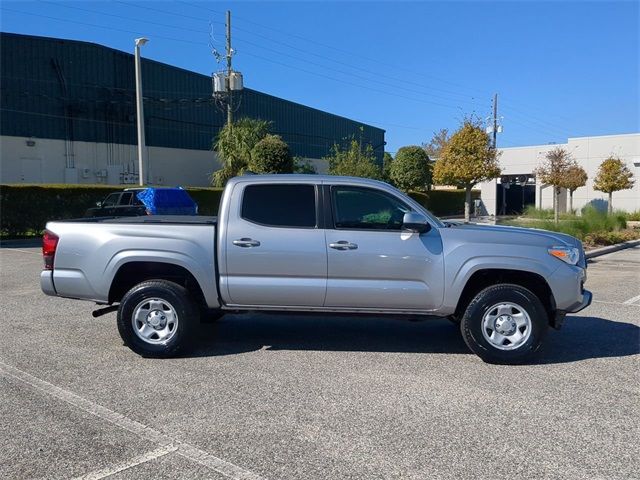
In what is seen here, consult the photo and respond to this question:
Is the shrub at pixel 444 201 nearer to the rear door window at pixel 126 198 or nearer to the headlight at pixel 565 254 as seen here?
the rear door window at pixel 126 198

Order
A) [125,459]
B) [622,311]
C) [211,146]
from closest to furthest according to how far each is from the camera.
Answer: [125,459] → [622,311] → [211,146]

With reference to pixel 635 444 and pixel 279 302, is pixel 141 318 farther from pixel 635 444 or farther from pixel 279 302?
pixel 635 444

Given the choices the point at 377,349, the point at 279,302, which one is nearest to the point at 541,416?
the point at 377,349

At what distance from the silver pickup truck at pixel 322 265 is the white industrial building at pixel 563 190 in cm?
2993

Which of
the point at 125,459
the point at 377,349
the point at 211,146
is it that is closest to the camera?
the point at 125,459

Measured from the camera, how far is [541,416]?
14.6 ft

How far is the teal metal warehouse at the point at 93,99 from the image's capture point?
27422mm

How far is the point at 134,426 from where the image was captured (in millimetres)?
4223

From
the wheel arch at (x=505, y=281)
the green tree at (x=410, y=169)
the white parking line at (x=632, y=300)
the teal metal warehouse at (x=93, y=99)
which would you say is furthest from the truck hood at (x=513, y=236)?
the green tree at (x=410, y=169)

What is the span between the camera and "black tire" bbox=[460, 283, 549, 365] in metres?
5.71

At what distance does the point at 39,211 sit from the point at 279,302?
18.4 m

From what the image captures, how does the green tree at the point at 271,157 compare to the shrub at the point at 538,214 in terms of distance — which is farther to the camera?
the green tree at the point at 271,157

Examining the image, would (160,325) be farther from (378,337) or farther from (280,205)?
(378,337)

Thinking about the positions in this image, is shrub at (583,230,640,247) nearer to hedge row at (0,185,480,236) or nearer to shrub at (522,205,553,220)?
shrub at (522,205,553,220)
